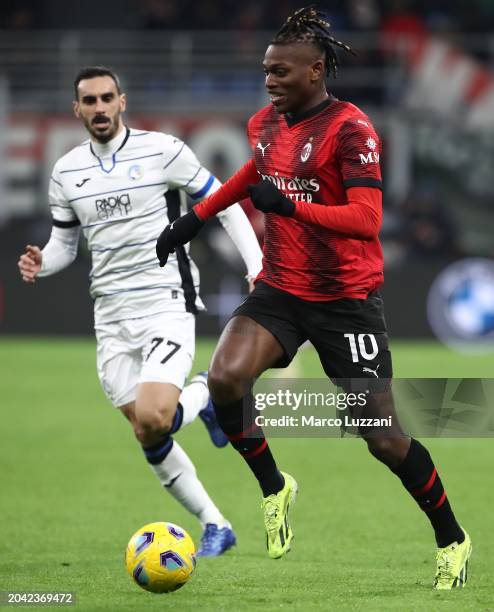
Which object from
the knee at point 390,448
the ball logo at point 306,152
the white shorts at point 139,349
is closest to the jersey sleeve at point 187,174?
the white shorts at point 139,349

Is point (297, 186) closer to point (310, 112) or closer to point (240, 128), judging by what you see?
point (310, 112)

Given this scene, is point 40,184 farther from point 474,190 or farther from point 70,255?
point 70,255

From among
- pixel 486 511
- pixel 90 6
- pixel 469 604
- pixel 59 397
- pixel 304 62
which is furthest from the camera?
pixel 90 6

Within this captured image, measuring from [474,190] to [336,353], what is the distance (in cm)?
1301

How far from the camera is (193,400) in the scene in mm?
6461

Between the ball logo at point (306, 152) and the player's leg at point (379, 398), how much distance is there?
0.64 m

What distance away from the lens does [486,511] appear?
7.35 meters

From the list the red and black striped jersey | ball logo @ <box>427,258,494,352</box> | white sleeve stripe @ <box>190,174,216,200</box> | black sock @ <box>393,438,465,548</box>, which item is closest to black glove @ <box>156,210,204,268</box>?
the red and black striped jersey

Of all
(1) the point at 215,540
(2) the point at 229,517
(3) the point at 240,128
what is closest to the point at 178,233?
(1) the point at 215,540

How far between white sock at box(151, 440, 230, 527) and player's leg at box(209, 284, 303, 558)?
2.83 feet

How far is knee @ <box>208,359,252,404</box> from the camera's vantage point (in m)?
5.21

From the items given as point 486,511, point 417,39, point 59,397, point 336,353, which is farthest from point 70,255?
point 417,39

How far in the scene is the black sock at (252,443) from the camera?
540 cm

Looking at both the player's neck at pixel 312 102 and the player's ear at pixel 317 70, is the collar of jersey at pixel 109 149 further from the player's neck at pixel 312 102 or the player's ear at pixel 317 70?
the player's ear at pixel 317 70
